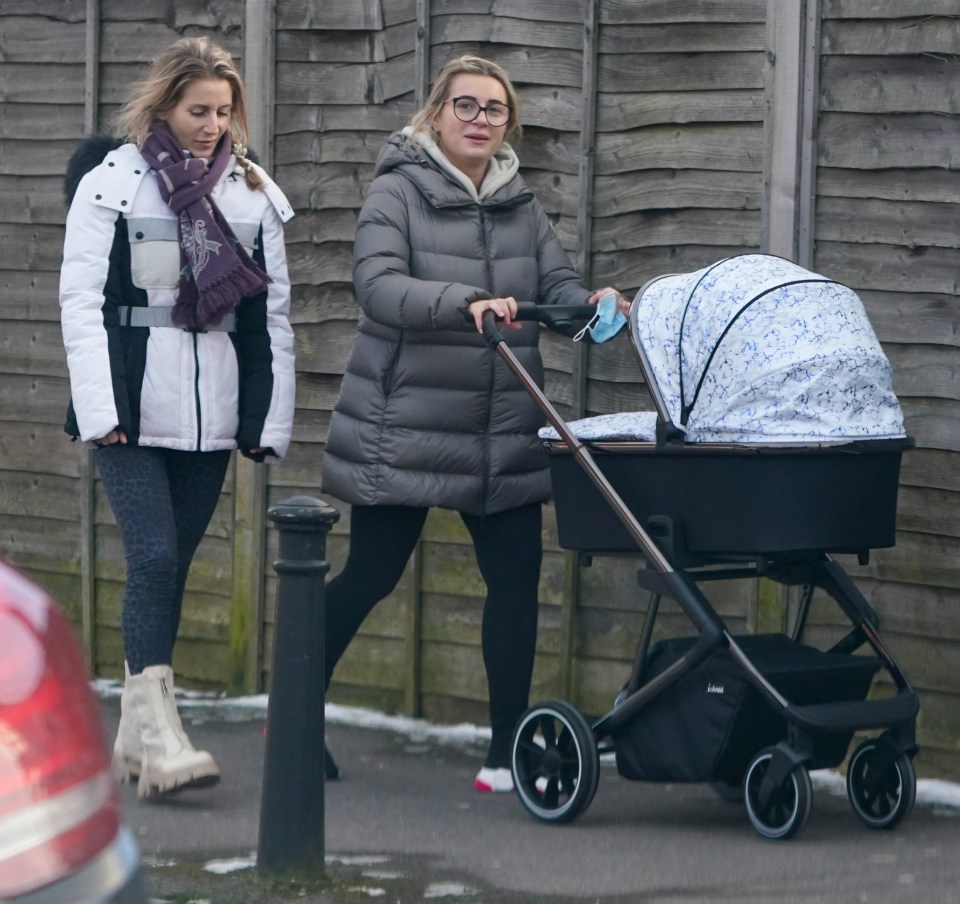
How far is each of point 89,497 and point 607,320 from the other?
307 centimetres

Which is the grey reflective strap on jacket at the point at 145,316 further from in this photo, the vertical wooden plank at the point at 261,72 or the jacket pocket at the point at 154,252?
the vertical wooden plank at the point at 261,72

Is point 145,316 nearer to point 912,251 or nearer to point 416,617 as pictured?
point 416,617

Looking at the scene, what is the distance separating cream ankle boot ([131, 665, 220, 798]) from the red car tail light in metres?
2.90

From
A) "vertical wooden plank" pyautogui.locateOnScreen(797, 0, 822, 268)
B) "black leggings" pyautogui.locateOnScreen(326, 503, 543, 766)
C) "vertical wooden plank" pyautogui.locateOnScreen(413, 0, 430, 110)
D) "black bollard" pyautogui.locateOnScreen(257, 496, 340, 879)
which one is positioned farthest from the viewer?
"vertical wooden plank" pyautogui.locateOnScreen(413, 0, 430, 110)

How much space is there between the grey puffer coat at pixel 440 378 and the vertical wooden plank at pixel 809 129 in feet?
2.43

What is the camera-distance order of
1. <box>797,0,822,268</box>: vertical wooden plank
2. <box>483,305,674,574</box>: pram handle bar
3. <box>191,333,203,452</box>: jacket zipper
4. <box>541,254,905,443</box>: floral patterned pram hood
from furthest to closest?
<box>797,0,822,268</box>: vertical wooden plank → <box>191,333,203,452</box>: jacket zipper → <box>483,305,674,574</box>: pram handle bar → <box>541,254,905,443</box>: floral patterned pram hood

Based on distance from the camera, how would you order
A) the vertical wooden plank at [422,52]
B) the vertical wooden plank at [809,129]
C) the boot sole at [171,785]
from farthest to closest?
the vertical wooden plank at [422,52]
the vertical wooden plank at [809,129]
the boot sole at [171,785]

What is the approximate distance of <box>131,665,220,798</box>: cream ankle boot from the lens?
5.23 m

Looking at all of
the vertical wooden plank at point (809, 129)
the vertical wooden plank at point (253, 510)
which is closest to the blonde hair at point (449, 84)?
the vertical wooden plank at point (809, 129)

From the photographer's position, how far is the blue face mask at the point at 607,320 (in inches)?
200

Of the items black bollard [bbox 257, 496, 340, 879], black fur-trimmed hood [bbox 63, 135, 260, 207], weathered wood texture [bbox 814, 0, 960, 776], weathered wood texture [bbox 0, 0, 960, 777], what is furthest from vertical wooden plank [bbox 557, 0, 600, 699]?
black bollard [bbox 257, 496, 340, 879]

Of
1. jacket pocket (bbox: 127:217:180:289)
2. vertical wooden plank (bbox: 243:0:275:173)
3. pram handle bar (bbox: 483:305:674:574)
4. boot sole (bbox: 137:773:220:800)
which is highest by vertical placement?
vertical wooden plank (bbox: 243:0:275:173)

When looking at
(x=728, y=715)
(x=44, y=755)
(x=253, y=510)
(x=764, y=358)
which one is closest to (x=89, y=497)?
(x=253, y=510)

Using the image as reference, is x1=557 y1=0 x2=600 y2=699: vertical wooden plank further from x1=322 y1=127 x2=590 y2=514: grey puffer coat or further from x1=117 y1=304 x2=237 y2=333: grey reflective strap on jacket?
x1=117 y1=304 x2=237 y2=333: grey reflective strap on jacket
